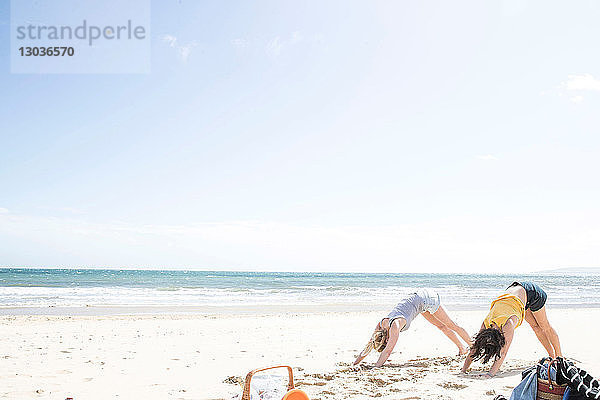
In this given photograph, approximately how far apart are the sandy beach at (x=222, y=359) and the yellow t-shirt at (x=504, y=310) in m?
0.71

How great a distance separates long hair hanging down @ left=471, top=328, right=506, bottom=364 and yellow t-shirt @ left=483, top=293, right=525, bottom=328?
11 centimetres

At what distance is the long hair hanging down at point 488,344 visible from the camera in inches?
224

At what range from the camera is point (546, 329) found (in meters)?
6.37

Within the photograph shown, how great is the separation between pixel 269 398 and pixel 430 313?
13.9 ft

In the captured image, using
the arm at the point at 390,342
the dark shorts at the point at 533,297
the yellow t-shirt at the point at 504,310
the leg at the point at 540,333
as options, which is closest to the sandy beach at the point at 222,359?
the arm at the point at 390,342

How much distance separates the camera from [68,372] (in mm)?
6215

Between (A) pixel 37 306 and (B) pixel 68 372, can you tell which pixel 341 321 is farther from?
(A) pixel 37 306

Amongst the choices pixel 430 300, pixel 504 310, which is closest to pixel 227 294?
pixel 430 300

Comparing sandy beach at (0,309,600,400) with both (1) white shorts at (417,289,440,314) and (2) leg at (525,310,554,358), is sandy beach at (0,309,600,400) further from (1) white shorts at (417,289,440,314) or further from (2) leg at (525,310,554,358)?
(1) white shorts at (417,289,440,314)

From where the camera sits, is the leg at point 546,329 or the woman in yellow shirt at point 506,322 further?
the leg at point 546,329

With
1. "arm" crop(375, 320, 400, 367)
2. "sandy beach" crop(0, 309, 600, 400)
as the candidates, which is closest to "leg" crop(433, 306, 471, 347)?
"sandy beach" crop(0, 309, 600, 400)

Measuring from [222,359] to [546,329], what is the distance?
4.58 meters

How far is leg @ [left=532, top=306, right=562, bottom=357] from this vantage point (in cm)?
631

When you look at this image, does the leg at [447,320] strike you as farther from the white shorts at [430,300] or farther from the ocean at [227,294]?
the ocean at [227,294]
